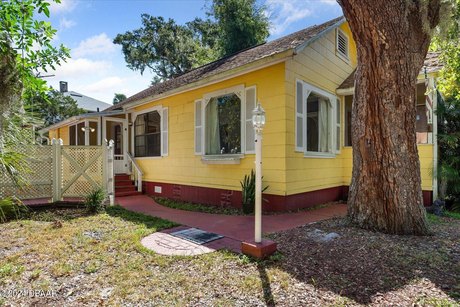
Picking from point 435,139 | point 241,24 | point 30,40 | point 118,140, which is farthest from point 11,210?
point 241,24

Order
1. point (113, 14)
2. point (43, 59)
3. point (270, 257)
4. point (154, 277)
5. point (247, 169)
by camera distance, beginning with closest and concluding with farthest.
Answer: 1. point (154, 277)
2. point (270, 257)
3. point (43, 59)
4. point (247, 169)
5. point (113, 14)

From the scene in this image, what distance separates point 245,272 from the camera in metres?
3.04

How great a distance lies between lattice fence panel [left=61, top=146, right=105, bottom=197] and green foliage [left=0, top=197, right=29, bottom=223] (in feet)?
3.29

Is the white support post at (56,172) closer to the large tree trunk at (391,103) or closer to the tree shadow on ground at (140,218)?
the tree shadow on ground at (140,218)

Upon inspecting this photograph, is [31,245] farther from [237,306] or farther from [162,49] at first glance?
[162,49]

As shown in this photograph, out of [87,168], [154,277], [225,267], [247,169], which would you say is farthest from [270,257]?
[87,168]

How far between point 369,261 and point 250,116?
413cm

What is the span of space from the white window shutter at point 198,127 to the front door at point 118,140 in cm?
414

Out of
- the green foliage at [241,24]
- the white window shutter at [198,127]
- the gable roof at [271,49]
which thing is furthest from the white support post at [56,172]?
the green foliage at [241,24]

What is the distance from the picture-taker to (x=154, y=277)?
3018 millimetres

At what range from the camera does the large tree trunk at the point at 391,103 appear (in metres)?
4.09

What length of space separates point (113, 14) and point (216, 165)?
22.0 ft

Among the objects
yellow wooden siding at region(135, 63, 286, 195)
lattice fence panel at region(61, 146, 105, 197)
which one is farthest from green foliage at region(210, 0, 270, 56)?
lattice fence panel at region(61, 146, 105, 197)

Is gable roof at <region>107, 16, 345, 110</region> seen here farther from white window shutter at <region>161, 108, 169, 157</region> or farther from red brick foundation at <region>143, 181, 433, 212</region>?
red brick foundation at <region>143, 181, 433, 212</region>
